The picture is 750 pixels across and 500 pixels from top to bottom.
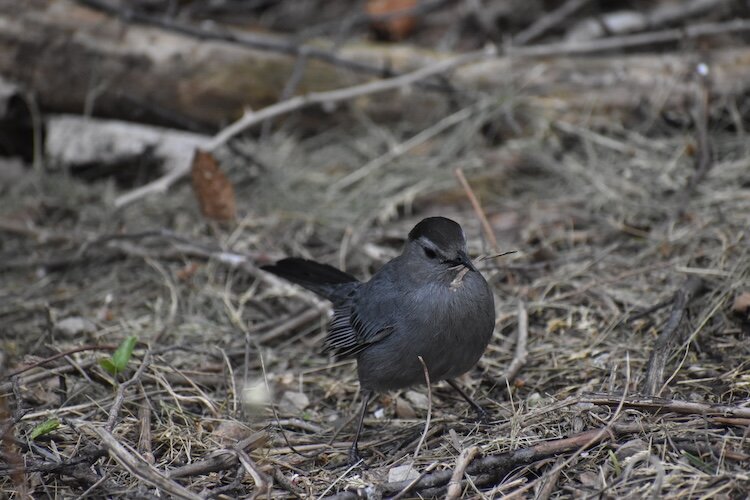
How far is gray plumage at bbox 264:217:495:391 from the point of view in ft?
12.5

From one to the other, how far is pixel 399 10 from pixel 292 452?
15.4ft

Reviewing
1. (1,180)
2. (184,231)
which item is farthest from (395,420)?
(1,180)

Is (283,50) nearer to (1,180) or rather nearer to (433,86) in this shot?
(433,86)

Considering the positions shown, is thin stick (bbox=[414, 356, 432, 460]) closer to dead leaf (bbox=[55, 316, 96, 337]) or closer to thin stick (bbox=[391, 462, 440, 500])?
thin stick (bbox=[391, 462, 440, 500])

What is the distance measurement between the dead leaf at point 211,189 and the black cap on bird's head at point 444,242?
2.16m

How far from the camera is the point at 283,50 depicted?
662cm

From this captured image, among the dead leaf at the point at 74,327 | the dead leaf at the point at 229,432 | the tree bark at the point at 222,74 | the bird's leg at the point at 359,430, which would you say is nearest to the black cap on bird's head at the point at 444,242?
the bird's leg at the point at 359,430

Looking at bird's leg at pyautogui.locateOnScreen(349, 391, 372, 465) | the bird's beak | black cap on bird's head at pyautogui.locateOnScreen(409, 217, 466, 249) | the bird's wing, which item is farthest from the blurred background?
black cap on bird's head at pyautogui.locateOnScreen(409, 217, 466, 249)

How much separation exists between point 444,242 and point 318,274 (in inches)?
38.6

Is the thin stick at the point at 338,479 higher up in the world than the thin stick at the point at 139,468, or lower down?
lower down

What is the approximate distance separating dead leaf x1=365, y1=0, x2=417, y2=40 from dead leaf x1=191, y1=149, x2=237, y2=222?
2.38 meters

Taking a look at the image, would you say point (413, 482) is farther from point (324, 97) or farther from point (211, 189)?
point (324, 97)

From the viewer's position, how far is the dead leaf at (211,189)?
5602 millimetres

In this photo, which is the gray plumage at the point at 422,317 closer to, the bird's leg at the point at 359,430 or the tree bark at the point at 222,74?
the bird's leg at the point at 359,430
